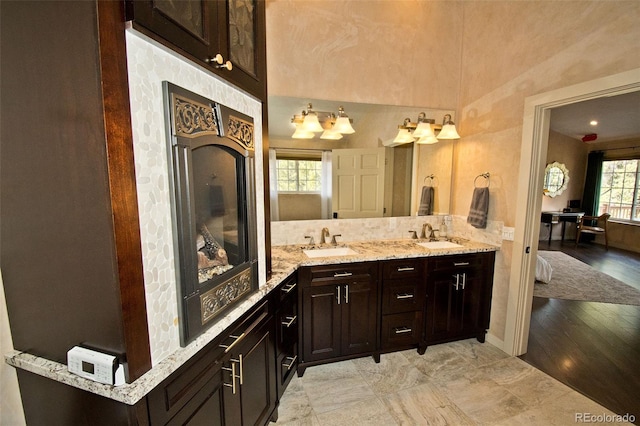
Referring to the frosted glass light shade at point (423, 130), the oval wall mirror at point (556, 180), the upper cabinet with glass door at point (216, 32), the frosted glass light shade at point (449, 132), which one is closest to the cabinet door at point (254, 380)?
the upper cabinet with glass door at point (216, 32)

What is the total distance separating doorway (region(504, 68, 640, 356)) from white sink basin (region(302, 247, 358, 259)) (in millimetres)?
1422

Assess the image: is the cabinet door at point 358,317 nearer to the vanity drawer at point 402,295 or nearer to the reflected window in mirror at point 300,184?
the vanity drawer at point 402,295

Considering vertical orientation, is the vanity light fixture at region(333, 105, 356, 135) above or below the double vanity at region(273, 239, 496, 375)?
above

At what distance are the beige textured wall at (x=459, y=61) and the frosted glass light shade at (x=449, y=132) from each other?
0.71 feet

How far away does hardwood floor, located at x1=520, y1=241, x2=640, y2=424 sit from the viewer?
1.96 m

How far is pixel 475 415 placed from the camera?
5.79 ft

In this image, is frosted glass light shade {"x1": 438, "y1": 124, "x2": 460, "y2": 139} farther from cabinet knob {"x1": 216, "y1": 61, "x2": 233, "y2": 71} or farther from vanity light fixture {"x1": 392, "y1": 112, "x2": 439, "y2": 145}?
cabinet knob {"x1": 216, "y1": 61, "x2": 233, "y2": 71}

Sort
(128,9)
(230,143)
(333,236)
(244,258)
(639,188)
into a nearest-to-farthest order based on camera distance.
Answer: (128,9) → (230,143) → (244,258) → (333,236) → (639,188)

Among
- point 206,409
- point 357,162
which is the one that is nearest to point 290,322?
point 206,409

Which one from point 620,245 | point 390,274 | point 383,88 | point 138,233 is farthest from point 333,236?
point 620,245

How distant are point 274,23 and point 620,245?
8981 millimetres

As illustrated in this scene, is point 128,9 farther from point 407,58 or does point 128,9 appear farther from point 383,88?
point 407,58

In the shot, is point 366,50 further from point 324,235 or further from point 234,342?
point 234,342

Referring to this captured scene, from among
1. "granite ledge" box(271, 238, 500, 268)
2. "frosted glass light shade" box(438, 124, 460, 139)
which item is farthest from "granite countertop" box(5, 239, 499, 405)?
"frosted glass light shade" box(438, 124, 460, 139)
